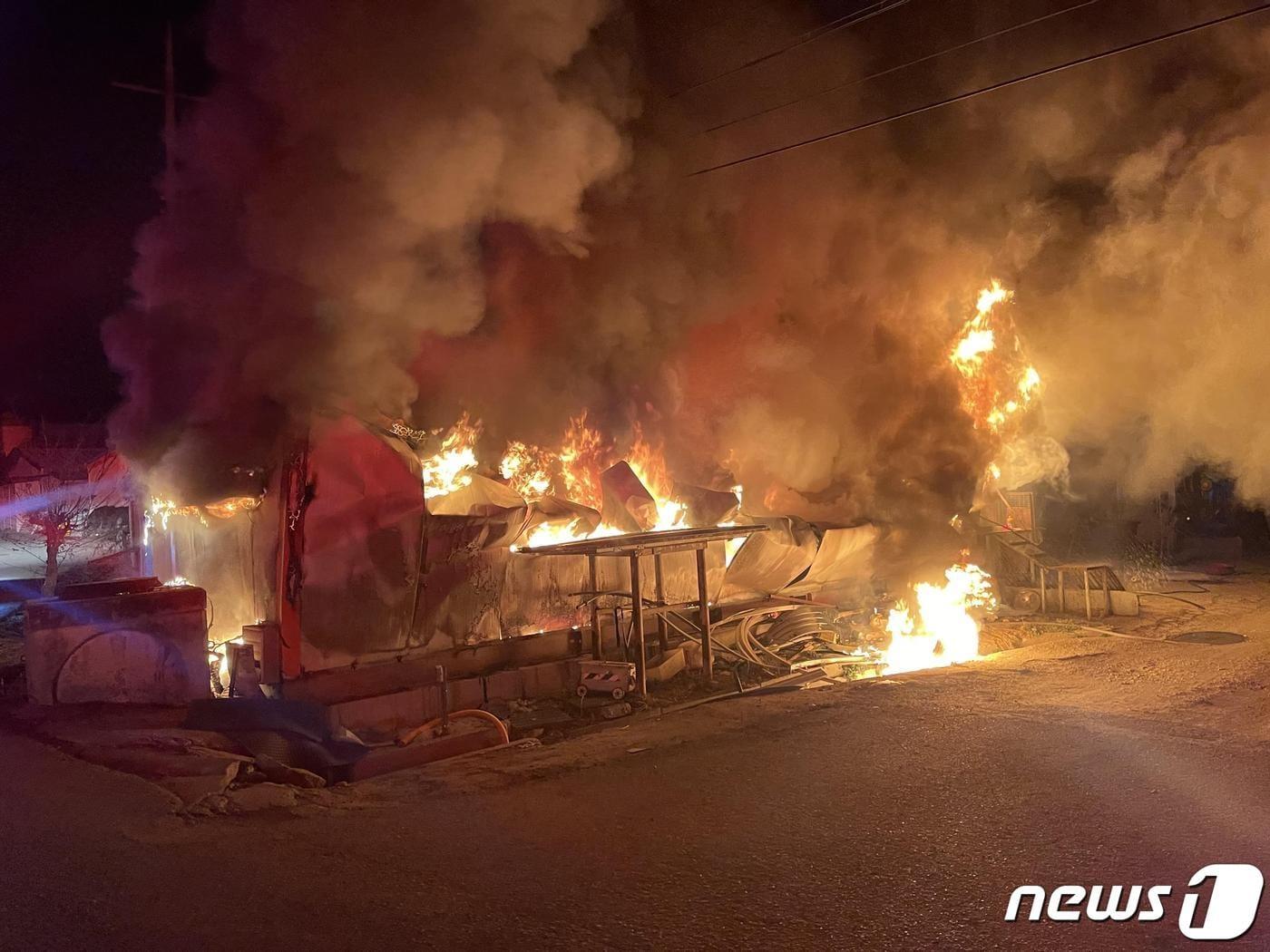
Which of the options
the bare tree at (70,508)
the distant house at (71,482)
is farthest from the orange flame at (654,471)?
the distant house at (71,482)

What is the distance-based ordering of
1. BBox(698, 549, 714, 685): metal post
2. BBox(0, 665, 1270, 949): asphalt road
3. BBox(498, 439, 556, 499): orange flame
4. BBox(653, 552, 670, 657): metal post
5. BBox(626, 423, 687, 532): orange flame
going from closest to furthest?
BBox(0, 665, 1270, 949): asphalt road, BBox(698, 549, 714, 685): metal post, BBox(653, 552, 670, 657): metal post, BBox(498, 439, 556, 499): orange flame, BBox(626, 423, 687, 532): orange flame

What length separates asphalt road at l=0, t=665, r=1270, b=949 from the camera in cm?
438

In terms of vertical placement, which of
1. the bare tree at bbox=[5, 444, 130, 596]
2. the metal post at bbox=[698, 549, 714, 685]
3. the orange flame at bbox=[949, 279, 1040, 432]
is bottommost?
the metal post at bbox=[698, 549, 714, 685]

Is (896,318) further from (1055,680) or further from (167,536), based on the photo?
(167,536)

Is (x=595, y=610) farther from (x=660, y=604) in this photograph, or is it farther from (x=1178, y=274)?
(x=1178, y=274)

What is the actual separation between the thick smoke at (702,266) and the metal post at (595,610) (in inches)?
83.0

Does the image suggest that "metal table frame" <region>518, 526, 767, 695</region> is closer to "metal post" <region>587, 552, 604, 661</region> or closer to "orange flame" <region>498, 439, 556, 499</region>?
"metal post" <region>587, 552, 604, 661</region>

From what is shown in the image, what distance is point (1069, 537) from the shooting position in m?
19.8

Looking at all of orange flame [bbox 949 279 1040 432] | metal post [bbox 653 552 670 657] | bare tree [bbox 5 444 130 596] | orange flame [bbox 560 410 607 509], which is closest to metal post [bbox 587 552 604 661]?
metal post [bbox 653 552 670 657]

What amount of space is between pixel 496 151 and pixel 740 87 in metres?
5.38

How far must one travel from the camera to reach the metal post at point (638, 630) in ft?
31.6

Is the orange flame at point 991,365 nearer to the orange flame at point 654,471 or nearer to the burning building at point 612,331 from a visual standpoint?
the burning building at point 612,331

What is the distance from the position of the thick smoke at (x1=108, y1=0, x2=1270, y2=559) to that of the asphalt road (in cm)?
518

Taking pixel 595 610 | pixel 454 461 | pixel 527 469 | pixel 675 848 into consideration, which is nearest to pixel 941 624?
pixel 595 610
